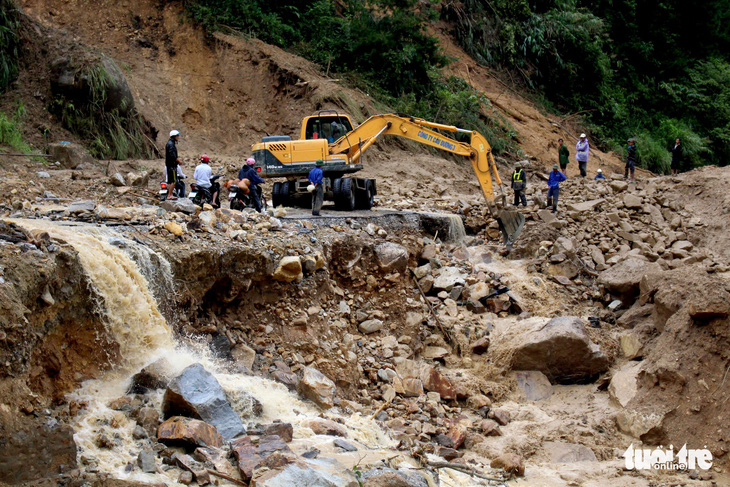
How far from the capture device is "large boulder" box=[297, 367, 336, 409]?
7.71m

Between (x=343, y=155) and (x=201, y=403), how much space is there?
760 centimetres

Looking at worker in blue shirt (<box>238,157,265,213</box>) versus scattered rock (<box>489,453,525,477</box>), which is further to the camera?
worker in blue shirt (<box>238,157,265,213</box>)

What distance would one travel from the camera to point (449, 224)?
1317 centimetres

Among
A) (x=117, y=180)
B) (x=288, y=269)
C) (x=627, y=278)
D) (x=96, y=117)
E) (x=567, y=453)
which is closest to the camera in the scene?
(x=567, y=453)

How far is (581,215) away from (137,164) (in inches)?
372

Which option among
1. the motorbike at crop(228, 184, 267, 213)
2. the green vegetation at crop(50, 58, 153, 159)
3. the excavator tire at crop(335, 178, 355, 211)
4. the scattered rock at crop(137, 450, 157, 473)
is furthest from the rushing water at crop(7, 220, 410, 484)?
the green vegetation at crop(50, 58, 153, 159)

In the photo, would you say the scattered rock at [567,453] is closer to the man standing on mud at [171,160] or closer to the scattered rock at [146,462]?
the scattered rock at [146,462]

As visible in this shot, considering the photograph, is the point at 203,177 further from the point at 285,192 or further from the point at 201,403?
the point at 201,403

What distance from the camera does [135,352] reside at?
6941 millimetres

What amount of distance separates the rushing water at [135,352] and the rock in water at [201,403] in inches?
10.2

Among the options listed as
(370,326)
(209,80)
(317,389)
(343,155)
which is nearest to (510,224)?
(343,155)

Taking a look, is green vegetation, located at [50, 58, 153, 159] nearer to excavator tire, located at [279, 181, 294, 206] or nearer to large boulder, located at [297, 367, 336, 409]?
excavator tire, located at [279, 181, 294, 206]

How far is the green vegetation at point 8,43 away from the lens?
14852mm

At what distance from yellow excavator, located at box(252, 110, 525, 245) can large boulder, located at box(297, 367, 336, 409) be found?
550 centimetres
